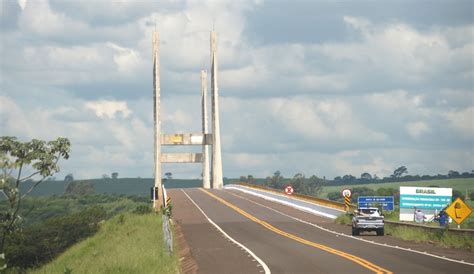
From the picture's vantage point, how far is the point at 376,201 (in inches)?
2392

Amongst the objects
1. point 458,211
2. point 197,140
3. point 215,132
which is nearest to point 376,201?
point 458,211

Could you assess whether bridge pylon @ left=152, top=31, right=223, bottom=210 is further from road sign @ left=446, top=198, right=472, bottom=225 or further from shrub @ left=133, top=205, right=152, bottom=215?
road sign @ left=446, top=198, right=472, bottom=225

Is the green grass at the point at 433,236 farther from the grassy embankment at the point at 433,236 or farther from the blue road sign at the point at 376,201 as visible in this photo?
the blue road sign at the point at 376,201

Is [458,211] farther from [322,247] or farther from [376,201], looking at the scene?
[376,201]

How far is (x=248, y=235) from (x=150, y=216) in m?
18.8

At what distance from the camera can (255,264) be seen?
32.4 meters

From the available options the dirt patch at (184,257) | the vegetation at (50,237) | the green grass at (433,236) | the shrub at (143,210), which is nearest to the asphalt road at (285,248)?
the dirt patch at (184,257)

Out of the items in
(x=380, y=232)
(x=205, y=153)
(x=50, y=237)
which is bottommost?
(x=380, y=232)

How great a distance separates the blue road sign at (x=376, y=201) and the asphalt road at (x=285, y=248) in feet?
8.15

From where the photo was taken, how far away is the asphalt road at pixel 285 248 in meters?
30.3

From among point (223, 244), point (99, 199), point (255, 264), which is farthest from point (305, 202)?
point (99, 199)

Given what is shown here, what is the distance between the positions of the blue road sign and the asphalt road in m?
2.48

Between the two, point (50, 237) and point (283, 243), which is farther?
point (50, 237)

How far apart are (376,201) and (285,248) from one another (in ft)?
70.8
